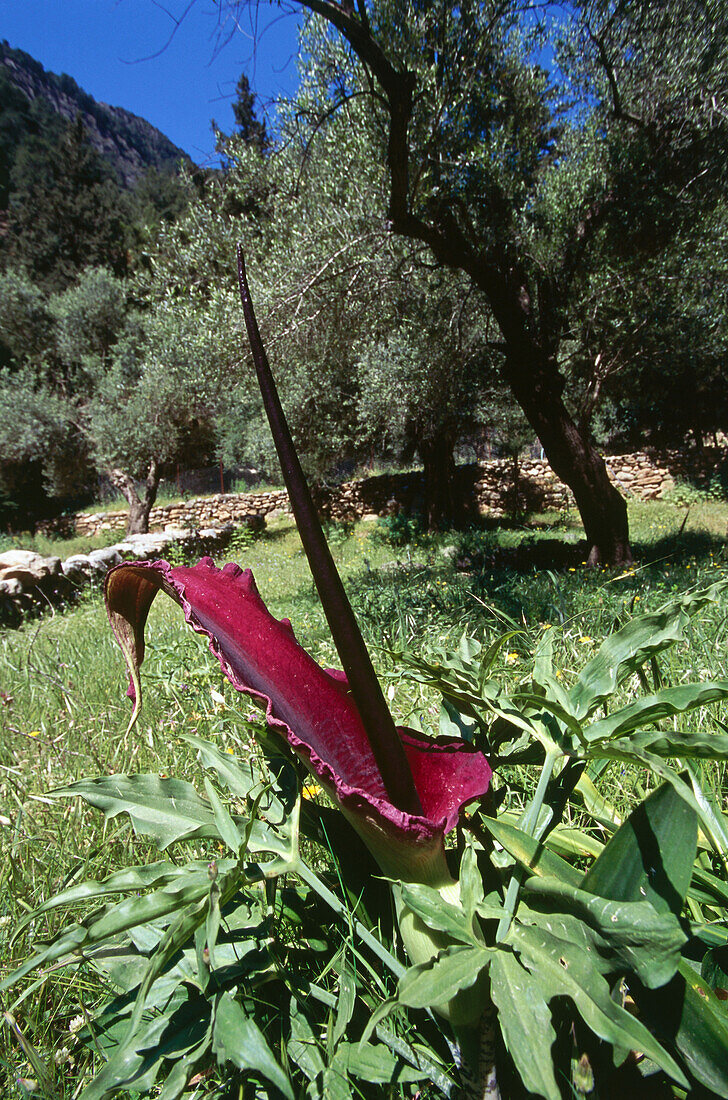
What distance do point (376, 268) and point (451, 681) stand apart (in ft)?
18.6

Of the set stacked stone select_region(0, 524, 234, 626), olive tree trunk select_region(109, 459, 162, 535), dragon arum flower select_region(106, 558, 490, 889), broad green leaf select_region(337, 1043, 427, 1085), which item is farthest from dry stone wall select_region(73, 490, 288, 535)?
broad green leaf select_region(337, 1043, 427, 1085)

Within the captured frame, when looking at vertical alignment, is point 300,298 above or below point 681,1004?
above

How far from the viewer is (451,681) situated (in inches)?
33.2

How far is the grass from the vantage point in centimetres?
99

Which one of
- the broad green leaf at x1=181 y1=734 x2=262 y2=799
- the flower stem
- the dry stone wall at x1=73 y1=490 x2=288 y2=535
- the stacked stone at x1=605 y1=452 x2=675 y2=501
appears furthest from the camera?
the dry stone wall at x1=73 y1=490 x2=288 y2=535

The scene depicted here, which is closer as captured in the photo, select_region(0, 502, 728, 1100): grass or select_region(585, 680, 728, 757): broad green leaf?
select_region(585, 680, 728, 757): broad green leaf

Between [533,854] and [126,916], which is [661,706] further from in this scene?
[126,916]

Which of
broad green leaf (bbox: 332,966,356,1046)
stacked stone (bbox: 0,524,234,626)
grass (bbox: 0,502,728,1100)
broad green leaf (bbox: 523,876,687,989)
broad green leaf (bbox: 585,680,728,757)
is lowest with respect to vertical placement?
stacked stone (bbox: 0,524,234,626)

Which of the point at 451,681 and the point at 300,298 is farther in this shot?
the point at 300,298

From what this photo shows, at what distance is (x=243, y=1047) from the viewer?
1.73 ft

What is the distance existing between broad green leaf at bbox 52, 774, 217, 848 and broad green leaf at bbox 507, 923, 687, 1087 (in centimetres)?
37

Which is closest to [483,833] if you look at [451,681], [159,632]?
[451,681]

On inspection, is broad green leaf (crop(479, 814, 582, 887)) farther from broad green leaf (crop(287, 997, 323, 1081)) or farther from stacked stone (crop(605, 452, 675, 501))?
stacked stone (crop(605, 452, 675, 501))

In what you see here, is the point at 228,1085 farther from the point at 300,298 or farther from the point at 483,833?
the point at 300,298
